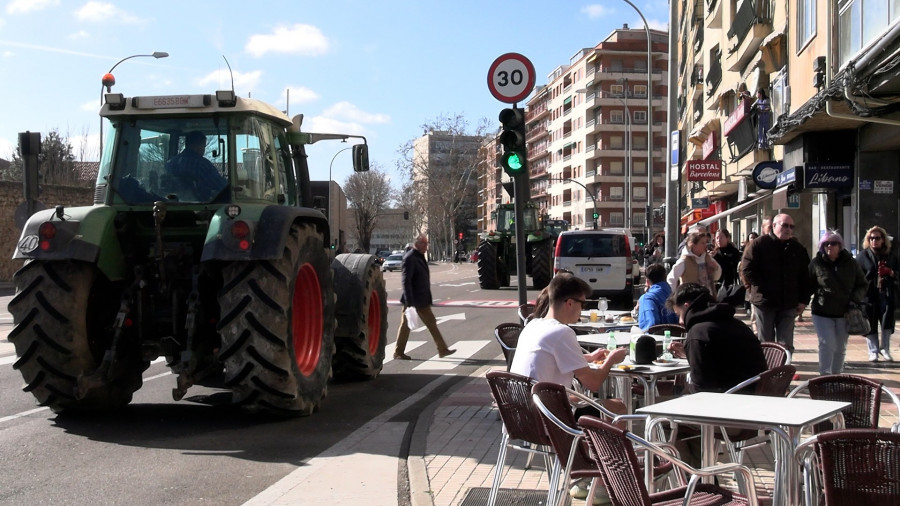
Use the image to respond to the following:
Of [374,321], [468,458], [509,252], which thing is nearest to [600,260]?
[509,252]

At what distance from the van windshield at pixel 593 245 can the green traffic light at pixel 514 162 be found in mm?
15123

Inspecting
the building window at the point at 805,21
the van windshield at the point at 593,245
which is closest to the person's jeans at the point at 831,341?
the building window at the point at 805,21

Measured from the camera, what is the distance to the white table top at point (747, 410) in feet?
13.1

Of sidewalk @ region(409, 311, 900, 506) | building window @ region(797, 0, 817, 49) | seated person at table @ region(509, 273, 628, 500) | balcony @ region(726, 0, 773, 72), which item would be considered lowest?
sidewalk @ region(409, 311, 900, 506)

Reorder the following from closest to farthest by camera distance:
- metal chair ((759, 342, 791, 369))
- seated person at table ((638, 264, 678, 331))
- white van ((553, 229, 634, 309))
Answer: metal chair ((759, 342, 791, 369)), seated person at table ((638, 264, 678, 331)), white van ((553, 229, 634, 309))

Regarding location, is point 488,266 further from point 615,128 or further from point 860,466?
point 615,128

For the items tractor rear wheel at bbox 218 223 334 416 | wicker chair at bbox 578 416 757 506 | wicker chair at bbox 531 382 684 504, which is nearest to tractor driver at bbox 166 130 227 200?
tractor rear wheel at bbox 218 223 334 416

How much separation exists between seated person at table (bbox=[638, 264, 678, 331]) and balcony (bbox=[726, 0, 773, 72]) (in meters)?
17.7

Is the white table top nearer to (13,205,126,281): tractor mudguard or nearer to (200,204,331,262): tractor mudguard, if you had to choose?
(200,204,331,262): tractor mudguard

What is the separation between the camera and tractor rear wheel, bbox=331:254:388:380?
33.7ft

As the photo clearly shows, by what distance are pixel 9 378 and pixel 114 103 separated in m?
3.93

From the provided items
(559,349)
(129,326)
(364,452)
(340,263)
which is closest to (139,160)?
(129,326)

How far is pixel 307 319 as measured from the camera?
8883mm

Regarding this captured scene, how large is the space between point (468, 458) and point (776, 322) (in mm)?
4957
